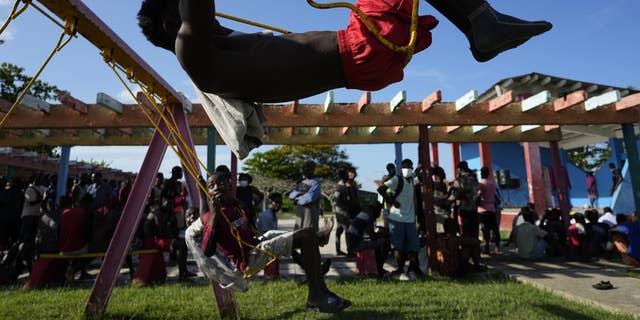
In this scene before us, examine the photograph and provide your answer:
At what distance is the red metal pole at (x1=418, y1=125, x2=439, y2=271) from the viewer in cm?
562

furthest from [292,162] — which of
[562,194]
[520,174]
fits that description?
[562,194]

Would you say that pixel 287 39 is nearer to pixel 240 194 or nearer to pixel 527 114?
pixel 240 194

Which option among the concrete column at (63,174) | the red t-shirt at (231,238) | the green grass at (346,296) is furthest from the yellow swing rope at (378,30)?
the concrete column at (63,174)

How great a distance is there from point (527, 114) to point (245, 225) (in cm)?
522

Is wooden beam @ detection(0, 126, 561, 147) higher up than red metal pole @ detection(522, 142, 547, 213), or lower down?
higher up

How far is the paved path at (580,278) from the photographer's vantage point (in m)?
3.84

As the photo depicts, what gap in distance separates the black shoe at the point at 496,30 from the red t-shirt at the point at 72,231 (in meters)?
5.25

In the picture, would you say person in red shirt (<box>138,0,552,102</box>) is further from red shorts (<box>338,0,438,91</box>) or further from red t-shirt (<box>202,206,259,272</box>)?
red t-shirt (<box>202,206,259,272</box>)

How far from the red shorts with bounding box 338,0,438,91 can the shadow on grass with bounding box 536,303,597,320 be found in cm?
331

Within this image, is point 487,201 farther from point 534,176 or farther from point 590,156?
point 590,156

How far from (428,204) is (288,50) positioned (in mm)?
5069

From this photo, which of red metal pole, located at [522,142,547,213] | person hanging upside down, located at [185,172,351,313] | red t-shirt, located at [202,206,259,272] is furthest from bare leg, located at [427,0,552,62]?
red metal pole, located at [522,142,547,213]

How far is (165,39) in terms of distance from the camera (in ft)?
4.27

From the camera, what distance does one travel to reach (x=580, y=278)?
501 cm
